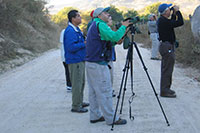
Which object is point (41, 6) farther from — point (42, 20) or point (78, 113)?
point (78, 113)

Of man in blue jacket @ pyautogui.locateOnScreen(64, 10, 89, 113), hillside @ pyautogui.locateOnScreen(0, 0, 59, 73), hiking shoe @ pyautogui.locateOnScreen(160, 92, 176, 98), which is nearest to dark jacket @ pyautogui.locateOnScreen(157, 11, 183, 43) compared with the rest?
hiking shoe @ pyautogui.locateOnScreen(160, 92, 176, 98)

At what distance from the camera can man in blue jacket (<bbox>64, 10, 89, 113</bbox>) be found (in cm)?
462

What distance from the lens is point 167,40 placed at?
217 inches

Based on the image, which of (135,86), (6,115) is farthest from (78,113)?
(135,86)

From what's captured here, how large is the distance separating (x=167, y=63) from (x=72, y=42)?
226 cm

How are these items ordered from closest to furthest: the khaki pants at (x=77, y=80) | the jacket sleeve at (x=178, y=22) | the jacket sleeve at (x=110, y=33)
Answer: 1. the jacket sleeve at (x=110, y=33)
2. the khaki pants at (x=77, y=80)
3. the jacket sleeve at (x=178, y=22)

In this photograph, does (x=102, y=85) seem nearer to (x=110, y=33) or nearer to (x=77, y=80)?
(x=110, y=33)

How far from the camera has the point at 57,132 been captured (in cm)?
397

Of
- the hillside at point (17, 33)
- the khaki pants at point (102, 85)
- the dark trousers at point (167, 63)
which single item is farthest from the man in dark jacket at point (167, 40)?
the hillside at point (17, 33)

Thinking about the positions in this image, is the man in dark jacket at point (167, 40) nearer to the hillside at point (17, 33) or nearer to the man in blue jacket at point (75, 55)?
the man in blue jacket at point (75, 55)

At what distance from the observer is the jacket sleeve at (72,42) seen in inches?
181

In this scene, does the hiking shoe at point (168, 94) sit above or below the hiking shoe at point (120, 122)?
above

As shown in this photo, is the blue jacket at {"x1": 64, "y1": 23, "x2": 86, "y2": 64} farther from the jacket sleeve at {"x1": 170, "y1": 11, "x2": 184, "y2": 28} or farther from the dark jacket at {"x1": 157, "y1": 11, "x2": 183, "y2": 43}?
the jacket sleeve at {"x1": 170, "y1": 11, "x2": 184, "y2": 28}

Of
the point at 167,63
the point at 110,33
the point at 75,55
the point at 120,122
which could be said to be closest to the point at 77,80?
the point at 75,55
